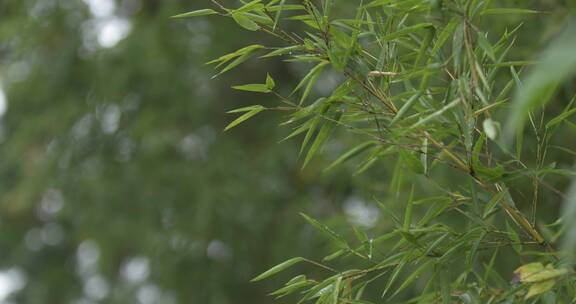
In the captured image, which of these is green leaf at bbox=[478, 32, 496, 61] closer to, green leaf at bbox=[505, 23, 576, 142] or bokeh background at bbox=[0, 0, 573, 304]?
green leaf at bbox=[505, 23, 576, 142]

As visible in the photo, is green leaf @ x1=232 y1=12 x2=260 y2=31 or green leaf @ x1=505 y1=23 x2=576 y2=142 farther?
green leaf @ x1=232 y1=12 x2=260 y2=31

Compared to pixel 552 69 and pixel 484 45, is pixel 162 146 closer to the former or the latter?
pixel 484 45

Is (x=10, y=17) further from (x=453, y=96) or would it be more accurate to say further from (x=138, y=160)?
(x=453, y=96)

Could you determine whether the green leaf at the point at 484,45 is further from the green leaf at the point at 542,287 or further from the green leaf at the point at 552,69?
the green leaf at the point at 552,69

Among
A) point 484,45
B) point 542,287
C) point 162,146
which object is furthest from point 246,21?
point 162,146

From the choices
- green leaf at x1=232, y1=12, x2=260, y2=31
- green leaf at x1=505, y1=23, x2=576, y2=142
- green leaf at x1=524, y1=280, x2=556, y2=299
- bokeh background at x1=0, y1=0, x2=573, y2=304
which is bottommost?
bokeh background at x1=0, y1=0, x2=573, y2=304

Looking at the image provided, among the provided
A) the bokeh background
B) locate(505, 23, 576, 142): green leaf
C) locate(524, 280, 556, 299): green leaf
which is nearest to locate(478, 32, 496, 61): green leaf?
locate(524, 280, 556, 299): green leaf

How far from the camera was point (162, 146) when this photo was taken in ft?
13.3

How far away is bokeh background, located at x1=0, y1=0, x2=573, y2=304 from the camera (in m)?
4.02

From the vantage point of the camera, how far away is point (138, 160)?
4.17m

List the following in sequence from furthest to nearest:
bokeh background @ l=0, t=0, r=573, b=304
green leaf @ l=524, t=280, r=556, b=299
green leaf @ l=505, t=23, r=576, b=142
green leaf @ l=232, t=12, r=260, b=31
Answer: bokeh background @ l=0, t=0, r=573, b=304, green leaf @ l=232, t=12, r=260, b=31, green leaf @ l=524, t=280, r=556, b=299, green leaf @ l=505, t=23, r=576, b=142

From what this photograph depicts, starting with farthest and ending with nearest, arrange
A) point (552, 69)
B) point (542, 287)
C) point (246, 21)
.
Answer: point (246, 21)
point (542, 287)
point (552, 69)

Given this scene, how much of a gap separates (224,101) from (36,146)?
97cm

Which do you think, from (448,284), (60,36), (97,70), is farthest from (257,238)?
(448,284)
